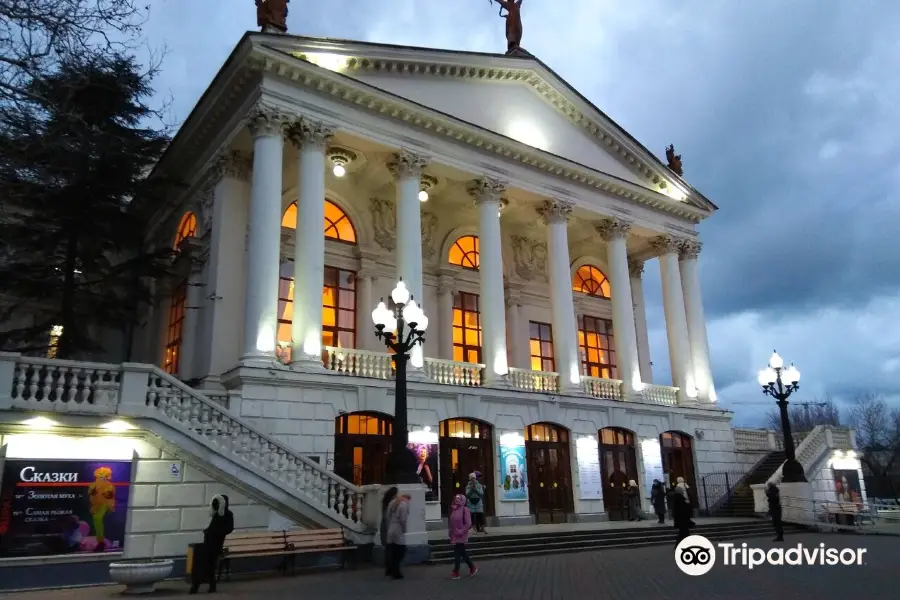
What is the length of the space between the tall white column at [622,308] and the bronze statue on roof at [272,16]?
14275 millimetres

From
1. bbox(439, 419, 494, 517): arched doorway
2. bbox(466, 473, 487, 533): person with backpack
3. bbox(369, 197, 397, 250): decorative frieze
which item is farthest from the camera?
bbox(369, 197, 397, 250): decorative frieze

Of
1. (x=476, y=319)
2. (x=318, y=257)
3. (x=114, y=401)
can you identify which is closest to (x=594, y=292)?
(x=476, y=319)

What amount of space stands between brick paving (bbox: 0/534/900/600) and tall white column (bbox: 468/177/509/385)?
8486mm

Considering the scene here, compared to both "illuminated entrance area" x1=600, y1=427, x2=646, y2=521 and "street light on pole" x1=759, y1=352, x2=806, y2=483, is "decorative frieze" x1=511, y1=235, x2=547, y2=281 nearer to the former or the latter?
"illuminated entrance area" x1=600, y1=427, x2=646, y2=521

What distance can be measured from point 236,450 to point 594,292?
21.0 metres

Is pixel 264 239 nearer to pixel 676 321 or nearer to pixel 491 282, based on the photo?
pixel 491 282

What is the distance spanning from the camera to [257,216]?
18.7 m

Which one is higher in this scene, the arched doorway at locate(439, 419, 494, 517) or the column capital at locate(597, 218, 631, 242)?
the column capital at locate(597, 218, 631, 242)

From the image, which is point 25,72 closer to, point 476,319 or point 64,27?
point 64,27

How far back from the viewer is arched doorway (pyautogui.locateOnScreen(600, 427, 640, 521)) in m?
23.8

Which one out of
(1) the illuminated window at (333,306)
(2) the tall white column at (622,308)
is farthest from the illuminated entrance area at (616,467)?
(1) the illuminated window at (333,306)

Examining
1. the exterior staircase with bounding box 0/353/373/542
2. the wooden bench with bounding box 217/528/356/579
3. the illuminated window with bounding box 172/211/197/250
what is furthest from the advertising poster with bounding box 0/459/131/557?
the illuminated window with bounding box 172/211/197/250

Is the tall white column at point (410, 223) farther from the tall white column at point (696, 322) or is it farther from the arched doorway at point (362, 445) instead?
the tall white column at point (696, 322)

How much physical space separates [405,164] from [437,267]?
538cm
